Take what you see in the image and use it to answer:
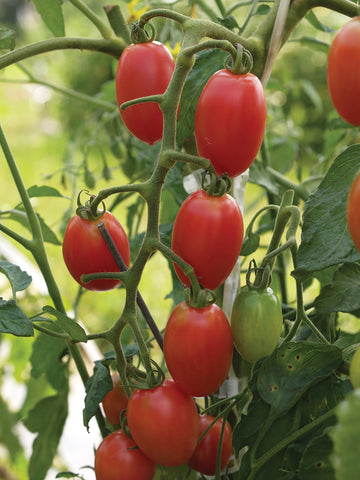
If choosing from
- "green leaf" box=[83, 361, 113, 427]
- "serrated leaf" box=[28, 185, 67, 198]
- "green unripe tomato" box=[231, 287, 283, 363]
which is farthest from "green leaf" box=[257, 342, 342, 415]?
"serrated leaf" box=[28, 185, 67, 198]

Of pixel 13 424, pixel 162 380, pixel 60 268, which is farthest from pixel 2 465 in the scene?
pixel 162 380

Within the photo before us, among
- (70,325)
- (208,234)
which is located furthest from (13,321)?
(208,234)

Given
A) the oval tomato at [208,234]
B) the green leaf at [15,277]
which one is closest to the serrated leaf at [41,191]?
the green leaf at [15,277]

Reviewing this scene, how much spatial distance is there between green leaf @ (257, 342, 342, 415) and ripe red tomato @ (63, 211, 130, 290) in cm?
13

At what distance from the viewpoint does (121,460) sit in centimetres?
42

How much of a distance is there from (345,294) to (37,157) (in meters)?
2.46

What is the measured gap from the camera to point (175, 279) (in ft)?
2.06

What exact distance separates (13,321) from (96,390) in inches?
3.2

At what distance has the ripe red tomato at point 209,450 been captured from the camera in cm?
45

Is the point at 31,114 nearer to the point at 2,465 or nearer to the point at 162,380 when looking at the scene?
the point at 2,465

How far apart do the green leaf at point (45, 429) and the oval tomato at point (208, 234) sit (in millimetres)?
302

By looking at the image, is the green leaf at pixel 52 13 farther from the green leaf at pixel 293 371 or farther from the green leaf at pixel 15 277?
the green leaf at pixel 293 371

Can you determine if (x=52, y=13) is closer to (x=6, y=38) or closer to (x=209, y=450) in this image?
(x=6, y=38)

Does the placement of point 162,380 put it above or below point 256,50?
below
